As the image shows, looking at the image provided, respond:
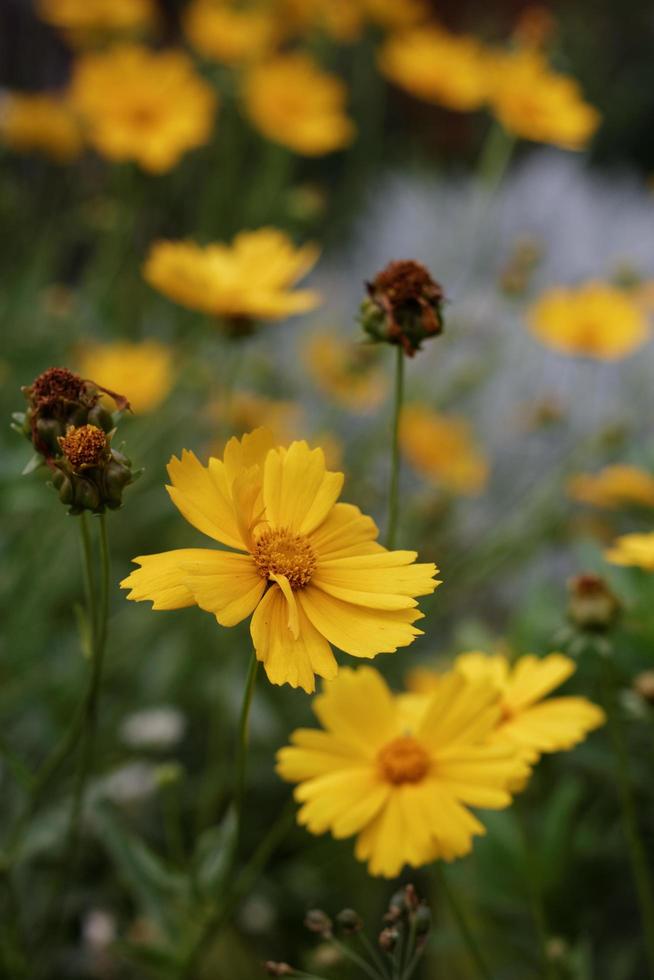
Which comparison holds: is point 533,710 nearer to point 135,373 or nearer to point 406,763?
point 406,763

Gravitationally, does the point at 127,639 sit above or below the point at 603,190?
below

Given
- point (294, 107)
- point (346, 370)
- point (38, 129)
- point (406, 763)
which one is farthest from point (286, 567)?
point (38, 129)

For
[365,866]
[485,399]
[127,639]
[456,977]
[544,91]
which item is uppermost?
[544,91]

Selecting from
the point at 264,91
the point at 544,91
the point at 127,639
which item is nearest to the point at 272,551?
the point at 127,639

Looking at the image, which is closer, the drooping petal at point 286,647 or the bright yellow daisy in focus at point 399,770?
the drooping petal at point 286,647

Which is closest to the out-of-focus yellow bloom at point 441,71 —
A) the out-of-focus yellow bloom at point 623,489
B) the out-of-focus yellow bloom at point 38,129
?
the out-of-focus yellow bloom at point 38,129

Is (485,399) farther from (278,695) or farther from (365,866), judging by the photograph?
(365,866)

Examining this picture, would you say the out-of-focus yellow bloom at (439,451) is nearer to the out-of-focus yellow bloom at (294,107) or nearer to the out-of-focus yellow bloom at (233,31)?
the out-of-focus yellow bloom at (294,107)
